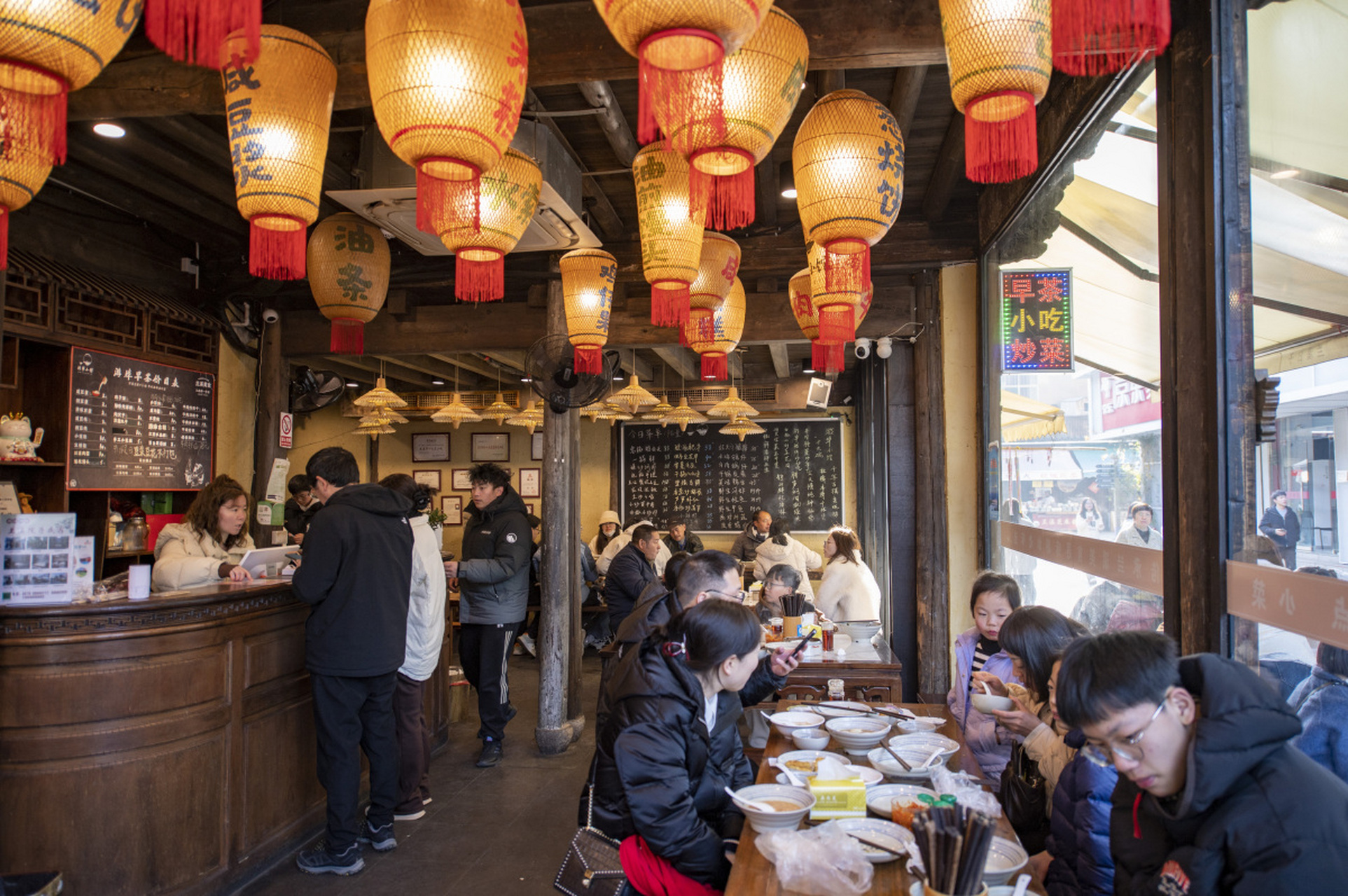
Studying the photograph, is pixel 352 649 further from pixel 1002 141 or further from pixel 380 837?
pixel 1002 141

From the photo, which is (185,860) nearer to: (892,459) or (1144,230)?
(1144,230)

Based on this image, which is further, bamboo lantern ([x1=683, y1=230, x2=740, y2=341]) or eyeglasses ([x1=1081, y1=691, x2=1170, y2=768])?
bamboo lantern ([x1=683, y1=230, x2=740, y2=341])

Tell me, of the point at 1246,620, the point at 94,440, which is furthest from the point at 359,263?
the point at 1246,620

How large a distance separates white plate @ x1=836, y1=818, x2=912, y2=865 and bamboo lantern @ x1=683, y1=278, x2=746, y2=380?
276cm

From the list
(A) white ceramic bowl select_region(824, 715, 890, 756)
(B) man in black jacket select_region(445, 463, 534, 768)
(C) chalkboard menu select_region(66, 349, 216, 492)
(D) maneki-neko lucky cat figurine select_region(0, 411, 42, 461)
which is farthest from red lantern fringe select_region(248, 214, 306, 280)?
(C) chalkboard menu select_region(66, 349, 216, 492)

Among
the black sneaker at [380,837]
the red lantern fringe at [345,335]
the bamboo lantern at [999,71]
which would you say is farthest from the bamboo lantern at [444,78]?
the black sneaker at [380,837]

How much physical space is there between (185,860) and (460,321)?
4.03 meters

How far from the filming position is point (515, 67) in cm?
214

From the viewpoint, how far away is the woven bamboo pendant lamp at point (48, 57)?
63.2 inches

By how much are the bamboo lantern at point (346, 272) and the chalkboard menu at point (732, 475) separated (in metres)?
7.00

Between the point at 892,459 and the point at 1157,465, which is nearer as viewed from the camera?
the point at 1157,465

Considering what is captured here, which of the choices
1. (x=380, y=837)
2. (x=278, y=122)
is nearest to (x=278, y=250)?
(x=278, y=122)

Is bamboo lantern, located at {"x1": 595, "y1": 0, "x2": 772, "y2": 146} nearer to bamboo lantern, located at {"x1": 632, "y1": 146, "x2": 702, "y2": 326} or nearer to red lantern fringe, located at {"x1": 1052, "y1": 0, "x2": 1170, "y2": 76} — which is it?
red lantern fringe, located at {"x1": 1052, "y1": 0, "x2": 1170, "y2": 76}

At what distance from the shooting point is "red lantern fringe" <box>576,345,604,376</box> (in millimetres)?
4016
